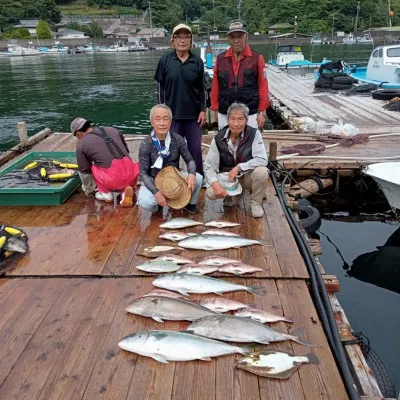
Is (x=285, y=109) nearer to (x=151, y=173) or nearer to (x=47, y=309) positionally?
(x=151, y=173)

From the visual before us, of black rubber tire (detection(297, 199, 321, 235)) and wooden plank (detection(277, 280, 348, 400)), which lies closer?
wooden plank (detection(277, 280, 348, 400))

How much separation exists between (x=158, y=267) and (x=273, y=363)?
1498 millimetres

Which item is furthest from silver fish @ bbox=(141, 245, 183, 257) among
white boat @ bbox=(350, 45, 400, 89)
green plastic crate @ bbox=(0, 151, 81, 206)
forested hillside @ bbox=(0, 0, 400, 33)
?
forested hillside @ bbox=(0, 0, 400, 33)

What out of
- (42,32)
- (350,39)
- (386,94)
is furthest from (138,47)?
(386,94)

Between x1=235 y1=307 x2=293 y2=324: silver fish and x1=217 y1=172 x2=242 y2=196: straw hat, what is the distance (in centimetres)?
210

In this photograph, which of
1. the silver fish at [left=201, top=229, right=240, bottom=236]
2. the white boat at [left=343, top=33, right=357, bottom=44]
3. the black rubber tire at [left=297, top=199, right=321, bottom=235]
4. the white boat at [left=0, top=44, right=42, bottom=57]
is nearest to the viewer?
the silver fish at [left=201, top=229, right=240, bottom=236]

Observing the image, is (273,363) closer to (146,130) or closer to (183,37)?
(183,37)

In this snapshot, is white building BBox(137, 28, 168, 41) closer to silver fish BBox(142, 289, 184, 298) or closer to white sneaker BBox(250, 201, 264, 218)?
white sneaker BBox(250, 201, 264, 218)

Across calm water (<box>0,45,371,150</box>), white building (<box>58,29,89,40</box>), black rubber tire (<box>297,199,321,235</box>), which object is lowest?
calm water (<box>0,45,371,150</box>)

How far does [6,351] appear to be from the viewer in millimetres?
2775

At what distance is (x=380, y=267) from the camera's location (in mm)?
6328

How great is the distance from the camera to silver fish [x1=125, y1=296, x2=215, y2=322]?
3016 mm

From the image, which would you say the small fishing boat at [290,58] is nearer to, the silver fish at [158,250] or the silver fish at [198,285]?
the silver fish at [158,250]

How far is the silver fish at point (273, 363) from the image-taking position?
251cm
